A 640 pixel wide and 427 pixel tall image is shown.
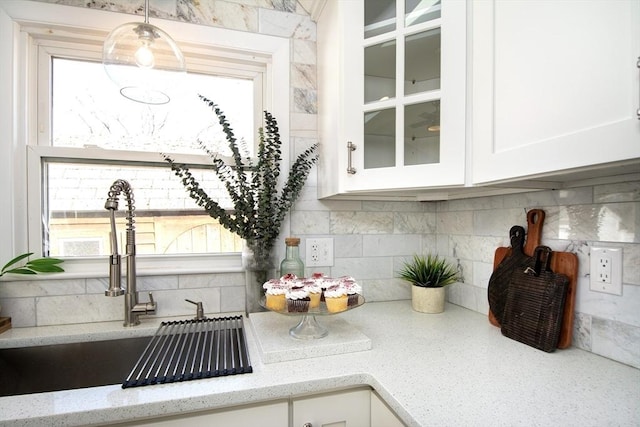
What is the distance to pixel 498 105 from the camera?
2.85 feet

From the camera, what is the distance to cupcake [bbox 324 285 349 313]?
0.95 meters

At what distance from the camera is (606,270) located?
89 cm

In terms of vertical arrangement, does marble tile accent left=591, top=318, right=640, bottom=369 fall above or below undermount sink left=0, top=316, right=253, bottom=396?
above

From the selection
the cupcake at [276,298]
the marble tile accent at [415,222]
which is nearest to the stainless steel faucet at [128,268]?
the cupcake at [276,298]

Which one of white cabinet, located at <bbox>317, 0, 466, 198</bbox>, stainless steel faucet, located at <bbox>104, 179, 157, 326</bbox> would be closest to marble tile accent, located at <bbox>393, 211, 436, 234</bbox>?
white cabinet, located at <bbox>317, 0, 466, 198</bbox>

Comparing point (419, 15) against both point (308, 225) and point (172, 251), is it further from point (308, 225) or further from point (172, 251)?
point (172, 251)

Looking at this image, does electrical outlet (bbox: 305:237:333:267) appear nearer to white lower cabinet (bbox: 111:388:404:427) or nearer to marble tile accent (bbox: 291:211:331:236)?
marble tile accent (bbox: 291:211:331:236)

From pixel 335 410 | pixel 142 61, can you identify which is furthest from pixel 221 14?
pixel 335 410

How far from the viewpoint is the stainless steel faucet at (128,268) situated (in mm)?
1146

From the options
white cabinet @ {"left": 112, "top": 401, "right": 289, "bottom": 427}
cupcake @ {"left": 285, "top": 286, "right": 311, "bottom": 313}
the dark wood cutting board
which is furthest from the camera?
the dark wood cutting board

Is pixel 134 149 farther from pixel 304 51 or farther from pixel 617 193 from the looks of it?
pixel 617 193

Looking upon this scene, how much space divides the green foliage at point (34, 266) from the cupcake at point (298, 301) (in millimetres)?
907

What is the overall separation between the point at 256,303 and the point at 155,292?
41 centimetres

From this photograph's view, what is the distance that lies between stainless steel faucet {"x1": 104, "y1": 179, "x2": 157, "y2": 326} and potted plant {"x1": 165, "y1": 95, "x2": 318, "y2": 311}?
0.20 meters
